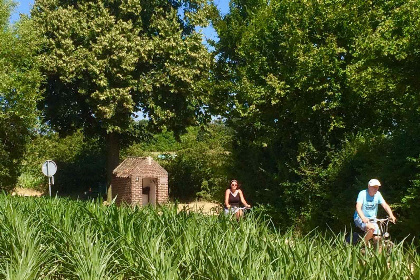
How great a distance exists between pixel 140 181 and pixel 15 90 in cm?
672

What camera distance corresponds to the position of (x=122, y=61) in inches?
1045

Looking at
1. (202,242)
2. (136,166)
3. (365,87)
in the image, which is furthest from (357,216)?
(136,166)

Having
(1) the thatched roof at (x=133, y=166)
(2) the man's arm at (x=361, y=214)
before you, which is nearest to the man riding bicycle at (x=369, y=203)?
(2) the man's arm at (x=361, y=214)

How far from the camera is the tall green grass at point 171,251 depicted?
16.4 feet

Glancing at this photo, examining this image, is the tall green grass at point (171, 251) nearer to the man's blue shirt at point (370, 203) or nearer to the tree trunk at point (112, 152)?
the man's blue shirt at point (370, 203)

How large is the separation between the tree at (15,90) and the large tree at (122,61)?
1690mm

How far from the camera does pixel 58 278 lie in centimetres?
669

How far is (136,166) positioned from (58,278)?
20455 mm

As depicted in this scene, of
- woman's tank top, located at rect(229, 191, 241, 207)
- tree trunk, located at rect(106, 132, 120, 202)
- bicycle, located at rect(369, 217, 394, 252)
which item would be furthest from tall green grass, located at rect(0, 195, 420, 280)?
tree trunk, located at rect(106, 132, 120, 202)

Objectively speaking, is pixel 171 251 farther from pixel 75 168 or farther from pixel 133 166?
pixel 75 168

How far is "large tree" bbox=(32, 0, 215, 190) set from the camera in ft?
87.4

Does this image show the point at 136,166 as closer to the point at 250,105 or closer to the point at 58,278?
the point at 250,105

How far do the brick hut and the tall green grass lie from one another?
1850 centimetres

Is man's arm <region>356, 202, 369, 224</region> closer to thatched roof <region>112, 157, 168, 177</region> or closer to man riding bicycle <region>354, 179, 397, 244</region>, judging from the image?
man riding bicycle <region>354, 179, 397, 244</region>
